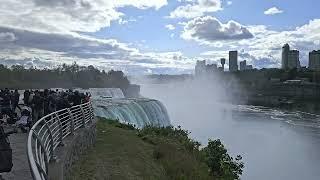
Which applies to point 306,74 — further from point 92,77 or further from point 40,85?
point 40,85

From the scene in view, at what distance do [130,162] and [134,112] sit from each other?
2389 centimetres

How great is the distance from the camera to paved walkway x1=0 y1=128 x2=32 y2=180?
7.92 m

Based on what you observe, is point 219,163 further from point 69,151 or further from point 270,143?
point 270,143

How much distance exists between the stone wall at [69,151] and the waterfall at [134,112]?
59.8 feet

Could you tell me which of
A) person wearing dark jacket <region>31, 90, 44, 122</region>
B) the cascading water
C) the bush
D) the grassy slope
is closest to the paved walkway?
the grassy slope

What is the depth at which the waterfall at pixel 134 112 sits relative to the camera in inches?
1353

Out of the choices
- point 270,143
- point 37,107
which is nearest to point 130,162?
point 37,107

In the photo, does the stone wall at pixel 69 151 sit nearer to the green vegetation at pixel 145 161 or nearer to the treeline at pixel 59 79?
the green vegetation at pixel 145 161

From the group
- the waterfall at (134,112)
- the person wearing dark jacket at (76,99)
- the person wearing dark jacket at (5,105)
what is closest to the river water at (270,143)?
the waterfall at (134,112)

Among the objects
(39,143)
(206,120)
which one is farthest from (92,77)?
(39,143)

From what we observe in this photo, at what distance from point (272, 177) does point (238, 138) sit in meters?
19.9

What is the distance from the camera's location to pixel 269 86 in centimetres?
15138

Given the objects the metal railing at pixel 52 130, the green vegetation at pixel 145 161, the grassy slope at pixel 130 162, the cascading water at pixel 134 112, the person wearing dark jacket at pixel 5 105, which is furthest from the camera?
the cascading water at pixel 134 112

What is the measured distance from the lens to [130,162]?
14172 millimetres
